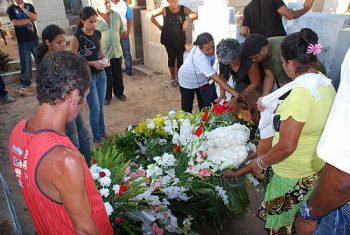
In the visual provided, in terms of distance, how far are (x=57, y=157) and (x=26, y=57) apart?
6443mm

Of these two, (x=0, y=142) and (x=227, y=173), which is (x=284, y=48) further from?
(x=0, y=142)

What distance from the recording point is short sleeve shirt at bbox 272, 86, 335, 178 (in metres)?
1.75

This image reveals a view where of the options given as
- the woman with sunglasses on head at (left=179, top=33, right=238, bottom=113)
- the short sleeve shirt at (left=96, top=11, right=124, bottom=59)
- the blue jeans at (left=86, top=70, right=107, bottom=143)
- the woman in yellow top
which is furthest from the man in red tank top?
the short sleeve shirt at (left=96, top=11, right=124, bottom=59)

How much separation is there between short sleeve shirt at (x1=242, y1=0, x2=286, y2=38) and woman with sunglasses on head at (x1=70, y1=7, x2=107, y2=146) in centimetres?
215

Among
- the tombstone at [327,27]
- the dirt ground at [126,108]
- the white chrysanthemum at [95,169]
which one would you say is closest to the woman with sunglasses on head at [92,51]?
the dirt ground at [126,108]

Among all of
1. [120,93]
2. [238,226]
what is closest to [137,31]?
[120,93]

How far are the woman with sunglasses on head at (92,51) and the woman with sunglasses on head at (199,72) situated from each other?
1.11m

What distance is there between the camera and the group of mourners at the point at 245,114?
4.33ft

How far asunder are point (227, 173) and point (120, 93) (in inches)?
163

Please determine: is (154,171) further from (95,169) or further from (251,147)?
(251,147)

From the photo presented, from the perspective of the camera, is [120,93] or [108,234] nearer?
[108,234]

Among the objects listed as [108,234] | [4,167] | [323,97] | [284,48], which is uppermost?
[284,48]

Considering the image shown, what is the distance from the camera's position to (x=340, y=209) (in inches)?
57.3

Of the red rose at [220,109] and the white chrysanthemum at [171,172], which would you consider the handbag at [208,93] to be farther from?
the white chrysanthemum at [171,172]
